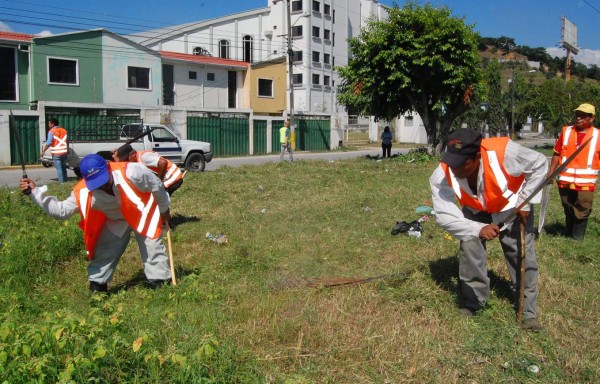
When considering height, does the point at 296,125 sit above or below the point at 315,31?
below

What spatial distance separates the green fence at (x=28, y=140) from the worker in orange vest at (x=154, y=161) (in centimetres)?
1524

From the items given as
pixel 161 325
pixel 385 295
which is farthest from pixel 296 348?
pixel 385 295

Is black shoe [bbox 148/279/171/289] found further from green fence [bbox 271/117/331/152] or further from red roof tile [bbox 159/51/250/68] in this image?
red roof tile [bbox 159/51/250/68]

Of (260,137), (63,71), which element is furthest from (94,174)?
(63,71)

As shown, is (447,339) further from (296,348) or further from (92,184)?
(92,184)

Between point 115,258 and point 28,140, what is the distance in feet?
→ 57.9

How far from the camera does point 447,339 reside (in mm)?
4121

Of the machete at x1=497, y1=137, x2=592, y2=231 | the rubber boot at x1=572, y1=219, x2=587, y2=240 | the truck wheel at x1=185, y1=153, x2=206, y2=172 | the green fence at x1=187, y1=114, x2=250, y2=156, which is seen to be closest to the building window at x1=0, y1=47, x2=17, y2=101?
the green fence at x1=187, y1=114, x2=250, y2=156

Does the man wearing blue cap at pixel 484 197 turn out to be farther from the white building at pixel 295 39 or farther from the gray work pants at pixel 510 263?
the white building at pixel 295 39

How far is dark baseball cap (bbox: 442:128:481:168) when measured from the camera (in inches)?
160

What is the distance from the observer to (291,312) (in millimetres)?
4500

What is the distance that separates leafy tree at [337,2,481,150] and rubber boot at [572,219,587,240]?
12004 mm

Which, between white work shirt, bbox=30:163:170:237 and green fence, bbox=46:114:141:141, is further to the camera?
green fence, bbox=46:114:141:141

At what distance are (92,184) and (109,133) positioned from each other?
1416 cm
